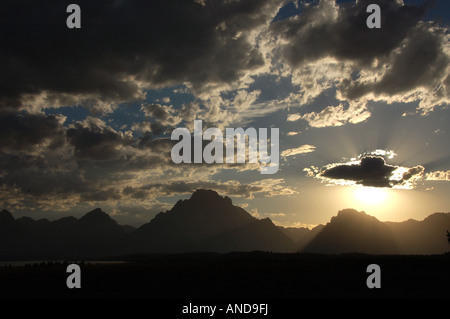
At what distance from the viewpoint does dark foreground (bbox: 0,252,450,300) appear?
42.9m

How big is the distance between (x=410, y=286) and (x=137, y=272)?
131 feet

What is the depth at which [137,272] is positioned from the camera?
56844 millimetres

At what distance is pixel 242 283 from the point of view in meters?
49.0

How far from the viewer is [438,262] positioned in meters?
59.8

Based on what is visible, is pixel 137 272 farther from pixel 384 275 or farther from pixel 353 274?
pixel 384 275

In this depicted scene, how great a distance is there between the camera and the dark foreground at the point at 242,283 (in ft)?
141

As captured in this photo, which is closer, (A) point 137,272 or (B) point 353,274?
(B) point 353,274
